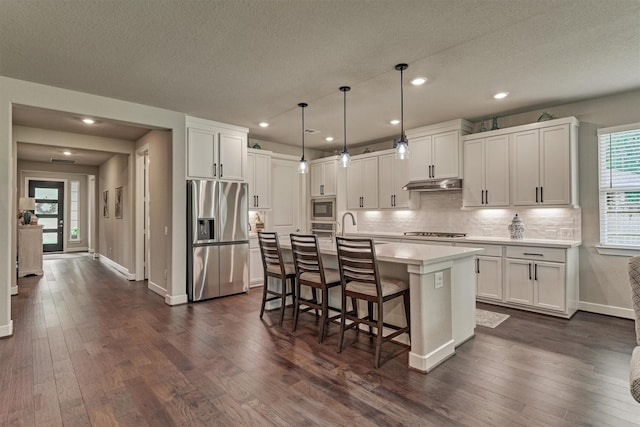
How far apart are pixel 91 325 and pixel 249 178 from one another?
307cm

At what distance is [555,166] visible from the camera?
412cm

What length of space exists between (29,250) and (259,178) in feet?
16.4

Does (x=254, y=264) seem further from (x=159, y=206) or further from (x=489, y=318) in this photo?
(x=489, y=318)

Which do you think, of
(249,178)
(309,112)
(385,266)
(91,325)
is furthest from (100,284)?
(385,266)

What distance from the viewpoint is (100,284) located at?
5.85m

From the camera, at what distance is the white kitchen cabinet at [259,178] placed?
576 centimetres

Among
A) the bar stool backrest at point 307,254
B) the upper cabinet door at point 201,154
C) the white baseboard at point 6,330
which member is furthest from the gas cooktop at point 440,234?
the white baseboard at point 6,330

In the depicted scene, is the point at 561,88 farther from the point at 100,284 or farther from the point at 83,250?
the point at 83,250

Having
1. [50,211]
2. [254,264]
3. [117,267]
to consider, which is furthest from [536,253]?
[50,211]

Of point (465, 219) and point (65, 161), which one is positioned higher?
point (65, 161)

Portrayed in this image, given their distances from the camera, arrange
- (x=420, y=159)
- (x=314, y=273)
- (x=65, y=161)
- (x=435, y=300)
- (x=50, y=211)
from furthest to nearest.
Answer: (x=50, y=211) < (x=65, y=161) < (x=420, y=159) < (x=314, y=273) < (x=435, y=300)

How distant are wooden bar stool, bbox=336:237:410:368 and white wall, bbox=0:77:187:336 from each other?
274 cm

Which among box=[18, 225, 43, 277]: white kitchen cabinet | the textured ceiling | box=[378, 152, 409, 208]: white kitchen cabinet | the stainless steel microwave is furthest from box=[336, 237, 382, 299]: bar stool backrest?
box=[18, 225, 43, 277]: white kitchen cabinet

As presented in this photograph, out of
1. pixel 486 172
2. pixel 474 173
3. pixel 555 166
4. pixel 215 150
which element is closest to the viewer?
pixel 555 166
